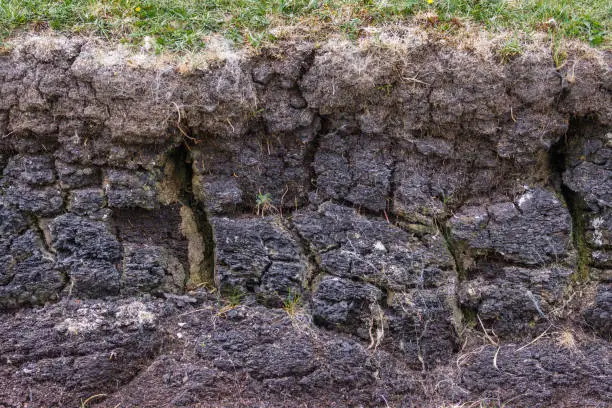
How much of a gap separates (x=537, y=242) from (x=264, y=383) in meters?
1.55

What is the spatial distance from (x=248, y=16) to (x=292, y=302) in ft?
5.00

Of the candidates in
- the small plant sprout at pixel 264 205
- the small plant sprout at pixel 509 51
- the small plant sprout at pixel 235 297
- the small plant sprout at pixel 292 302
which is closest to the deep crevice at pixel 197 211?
the small plant sprout at pixel 235 297

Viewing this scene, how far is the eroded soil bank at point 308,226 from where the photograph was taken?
9.73 feet

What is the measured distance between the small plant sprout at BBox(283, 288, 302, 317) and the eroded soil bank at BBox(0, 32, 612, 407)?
11 millimetres

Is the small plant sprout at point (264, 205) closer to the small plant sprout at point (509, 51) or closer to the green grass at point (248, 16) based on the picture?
the green grass at point (248, 16)

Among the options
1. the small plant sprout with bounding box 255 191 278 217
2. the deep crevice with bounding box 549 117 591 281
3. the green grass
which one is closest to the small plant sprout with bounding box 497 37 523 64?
the green grass

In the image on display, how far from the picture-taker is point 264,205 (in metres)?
3.19

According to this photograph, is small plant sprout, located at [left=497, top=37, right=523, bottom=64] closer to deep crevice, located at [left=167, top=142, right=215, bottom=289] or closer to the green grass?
the green grass

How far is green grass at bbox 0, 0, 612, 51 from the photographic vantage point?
10.3 feet

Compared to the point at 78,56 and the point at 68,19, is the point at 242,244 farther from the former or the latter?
the point at 68,19

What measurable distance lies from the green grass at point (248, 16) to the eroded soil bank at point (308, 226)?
0.16 m

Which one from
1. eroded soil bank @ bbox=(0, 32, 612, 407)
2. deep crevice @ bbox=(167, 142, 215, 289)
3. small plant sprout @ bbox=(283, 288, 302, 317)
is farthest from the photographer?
deep crevice @ bbox=(167, 142, 215, 289)

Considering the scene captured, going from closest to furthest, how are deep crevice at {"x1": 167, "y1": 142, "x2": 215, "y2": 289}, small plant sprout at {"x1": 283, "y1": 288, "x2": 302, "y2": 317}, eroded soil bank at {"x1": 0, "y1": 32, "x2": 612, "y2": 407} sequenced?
eroded soil bank at {"x1": 0, "y1": 32, "x2": 612, "y2": 407} → small plant sprout at {"x1": 283, "y1": 288, "x2": 302, "y2": 317} → deep crevice at {"x1": 167, "y1": 142, "x2": 215, "y2": 289}

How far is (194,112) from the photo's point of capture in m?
2.99
